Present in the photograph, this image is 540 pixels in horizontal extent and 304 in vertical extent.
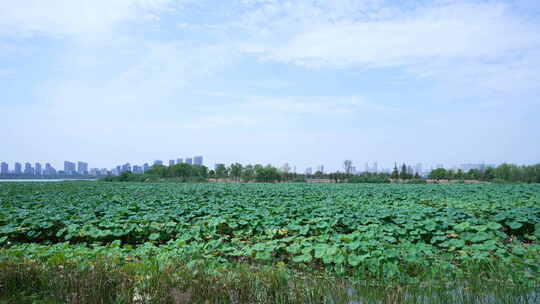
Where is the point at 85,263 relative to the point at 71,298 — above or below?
above

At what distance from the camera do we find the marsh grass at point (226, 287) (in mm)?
3340

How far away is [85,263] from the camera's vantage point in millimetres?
3916

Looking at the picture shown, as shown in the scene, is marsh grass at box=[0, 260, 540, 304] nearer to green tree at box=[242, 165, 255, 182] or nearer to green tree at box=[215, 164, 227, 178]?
green tree at box=[242, 165, 255, 182]

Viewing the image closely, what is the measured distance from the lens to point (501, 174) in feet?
265

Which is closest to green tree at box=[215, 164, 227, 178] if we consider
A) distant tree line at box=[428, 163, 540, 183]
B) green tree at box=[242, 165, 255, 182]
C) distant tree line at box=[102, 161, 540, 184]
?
distant tree line at box=[102, 161, 540, 184]

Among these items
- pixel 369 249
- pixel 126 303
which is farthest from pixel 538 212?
pixel 126 303

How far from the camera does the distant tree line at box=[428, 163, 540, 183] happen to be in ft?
228

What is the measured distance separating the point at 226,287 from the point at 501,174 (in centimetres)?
9990

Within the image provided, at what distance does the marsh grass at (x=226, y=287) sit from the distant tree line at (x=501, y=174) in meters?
73.4

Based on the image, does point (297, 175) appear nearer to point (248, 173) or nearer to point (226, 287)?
point (248, 173)

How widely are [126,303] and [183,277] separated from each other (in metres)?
0.67

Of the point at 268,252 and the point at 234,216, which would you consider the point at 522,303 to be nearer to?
the point at 268,252

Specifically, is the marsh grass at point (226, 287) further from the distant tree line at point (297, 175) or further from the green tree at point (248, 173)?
the green tree at point (248, 173)

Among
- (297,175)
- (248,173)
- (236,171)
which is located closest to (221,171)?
(236,171)
